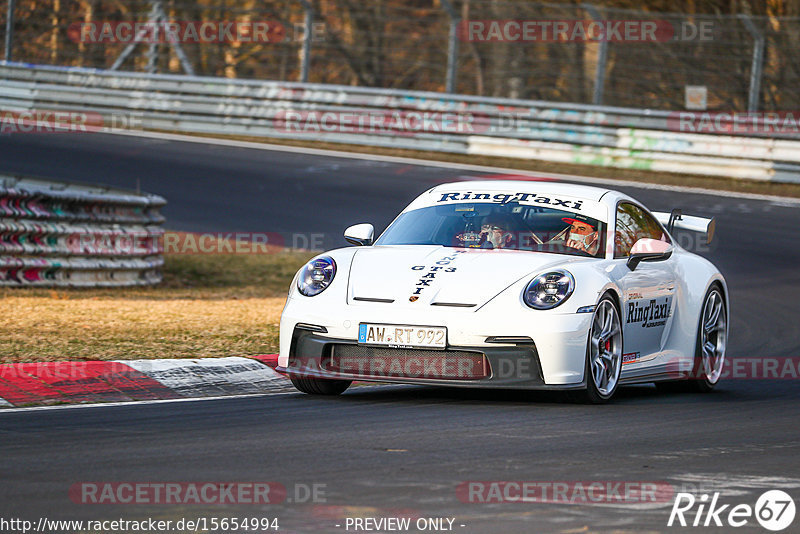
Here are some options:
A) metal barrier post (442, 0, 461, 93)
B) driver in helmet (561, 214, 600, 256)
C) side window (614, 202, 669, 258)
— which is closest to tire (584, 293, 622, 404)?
driver in helmet (561, 214, 600, 256)

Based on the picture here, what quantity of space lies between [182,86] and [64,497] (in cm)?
1957

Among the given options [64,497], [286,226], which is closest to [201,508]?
[64,497]

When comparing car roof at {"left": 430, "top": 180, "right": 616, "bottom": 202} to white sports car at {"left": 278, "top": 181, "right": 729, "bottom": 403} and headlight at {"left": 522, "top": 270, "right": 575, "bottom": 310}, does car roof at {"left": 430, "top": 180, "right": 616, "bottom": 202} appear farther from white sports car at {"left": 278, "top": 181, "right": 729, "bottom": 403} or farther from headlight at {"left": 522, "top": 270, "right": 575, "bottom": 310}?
headlight at {"left": 522, "top": 270, "right": 575, "bottom": 310}

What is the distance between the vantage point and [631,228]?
27.9 ft

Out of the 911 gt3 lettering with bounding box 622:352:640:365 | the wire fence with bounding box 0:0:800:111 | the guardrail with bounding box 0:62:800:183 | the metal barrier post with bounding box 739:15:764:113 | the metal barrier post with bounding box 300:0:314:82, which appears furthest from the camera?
the metal barrier post with bounding box 300:0:314:82

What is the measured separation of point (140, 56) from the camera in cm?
2438

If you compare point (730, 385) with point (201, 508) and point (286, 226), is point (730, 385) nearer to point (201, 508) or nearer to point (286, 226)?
point (201, 508)

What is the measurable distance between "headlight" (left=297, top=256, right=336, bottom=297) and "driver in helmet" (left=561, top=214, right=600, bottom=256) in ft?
4.72

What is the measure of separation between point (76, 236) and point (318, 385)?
19.4 ft

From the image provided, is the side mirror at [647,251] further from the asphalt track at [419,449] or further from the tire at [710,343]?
the tire at [710,343]

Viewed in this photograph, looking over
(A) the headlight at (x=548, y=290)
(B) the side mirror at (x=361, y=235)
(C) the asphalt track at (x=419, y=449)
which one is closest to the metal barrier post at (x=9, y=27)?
(C) the asphalt track at (x=419, y=449)

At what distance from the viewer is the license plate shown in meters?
7.00

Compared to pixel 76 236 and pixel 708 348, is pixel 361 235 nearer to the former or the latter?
pixel 708 348

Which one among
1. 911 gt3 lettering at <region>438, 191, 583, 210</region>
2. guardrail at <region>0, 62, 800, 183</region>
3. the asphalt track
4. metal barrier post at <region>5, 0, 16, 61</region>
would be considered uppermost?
metal barrier post at <region>5, 0, 16, 61</region>
